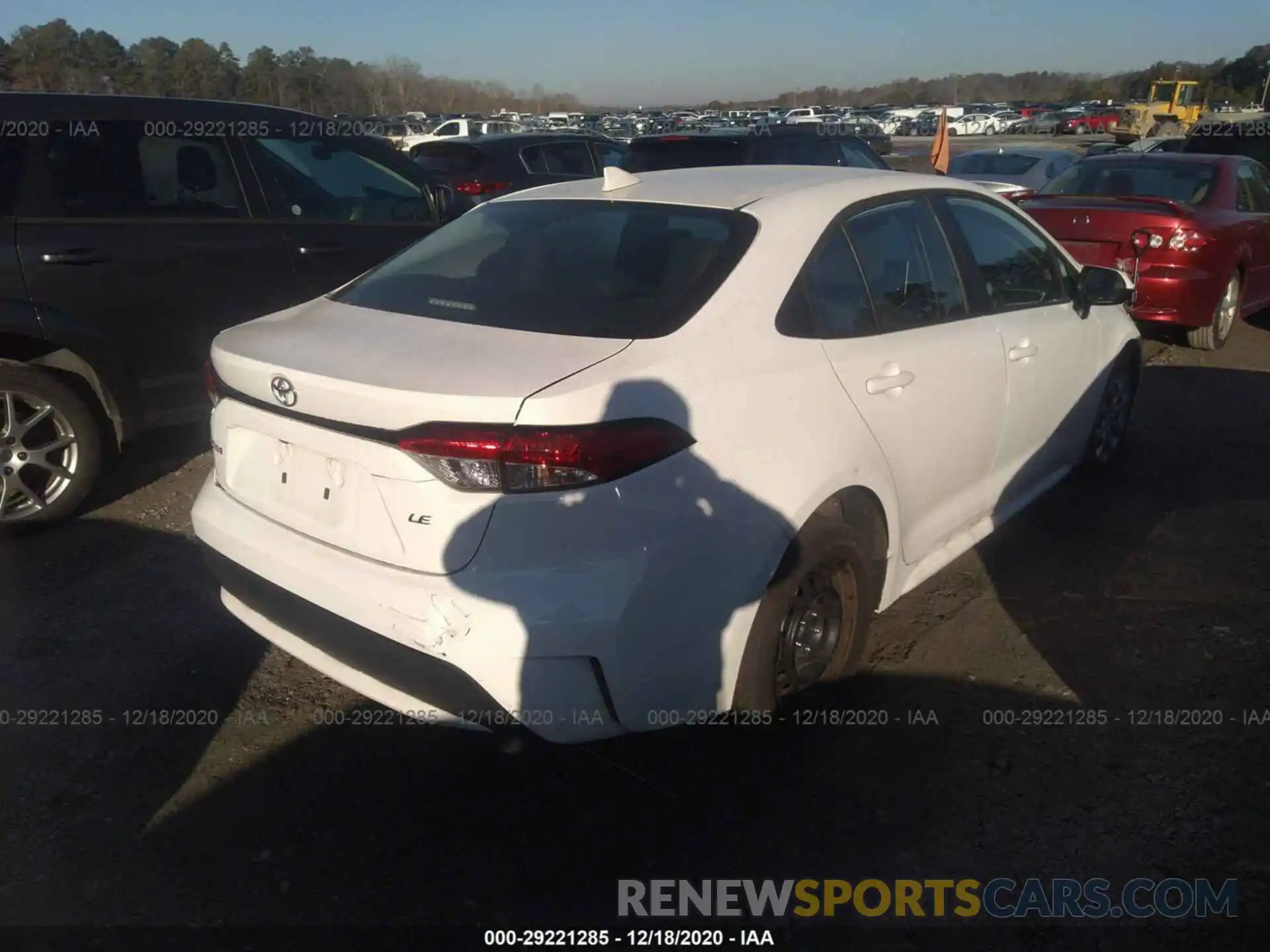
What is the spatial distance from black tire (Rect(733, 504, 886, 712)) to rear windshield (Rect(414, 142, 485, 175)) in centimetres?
890

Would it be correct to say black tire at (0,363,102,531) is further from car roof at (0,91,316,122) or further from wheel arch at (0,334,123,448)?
car roof at (0,91,316,122)

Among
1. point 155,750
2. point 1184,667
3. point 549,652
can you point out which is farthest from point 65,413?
point 1184,667

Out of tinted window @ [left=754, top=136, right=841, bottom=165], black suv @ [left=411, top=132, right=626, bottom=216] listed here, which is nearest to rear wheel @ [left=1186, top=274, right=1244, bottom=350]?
tinted window @ [left=754, top=136, right=841, bottom=165]

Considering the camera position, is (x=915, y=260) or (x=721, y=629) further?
(x=915, y=260)

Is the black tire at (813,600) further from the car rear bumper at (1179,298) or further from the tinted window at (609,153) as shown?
the tinted window at (609,153)

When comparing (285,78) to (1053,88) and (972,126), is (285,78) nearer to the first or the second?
(972,126)

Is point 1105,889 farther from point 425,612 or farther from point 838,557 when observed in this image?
point 425,612

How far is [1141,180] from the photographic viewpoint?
8328 millimetres

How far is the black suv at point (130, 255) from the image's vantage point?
4.34 meters

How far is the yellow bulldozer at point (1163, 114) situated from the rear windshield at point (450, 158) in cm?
3143

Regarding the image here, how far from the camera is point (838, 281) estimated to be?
3096 mm

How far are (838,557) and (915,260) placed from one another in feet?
3.88

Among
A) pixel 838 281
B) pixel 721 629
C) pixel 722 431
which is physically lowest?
pixel 721 629

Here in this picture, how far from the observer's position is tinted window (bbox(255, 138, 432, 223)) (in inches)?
207
